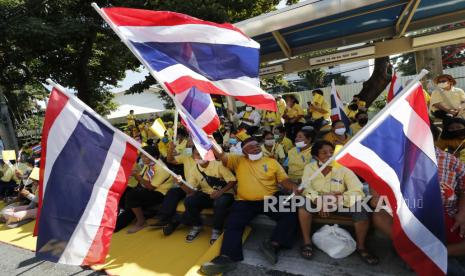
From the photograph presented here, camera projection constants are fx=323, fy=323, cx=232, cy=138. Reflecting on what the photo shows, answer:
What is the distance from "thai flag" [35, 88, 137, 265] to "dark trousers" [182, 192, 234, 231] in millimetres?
1451

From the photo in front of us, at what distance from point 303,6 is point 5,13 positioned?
40.7ft

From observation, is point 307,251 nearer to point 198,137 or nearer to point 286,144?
point 198,137

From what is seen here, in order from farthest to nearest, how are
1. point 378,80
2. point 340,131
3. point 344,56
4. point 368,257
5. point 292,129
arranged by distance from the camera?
point 378,80 < point 292,129 < point 344,56 < point 340,131 < point 368,257

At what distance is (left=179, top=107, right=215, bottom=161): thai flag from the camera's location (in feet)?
11.8

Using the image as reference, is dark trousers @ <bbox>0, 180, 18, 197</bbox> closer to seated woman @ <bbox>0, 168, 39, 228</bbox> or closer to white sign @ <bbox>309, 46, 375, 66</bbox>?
seated woman @ <bbox>0, 168, 39, 228</bbox>

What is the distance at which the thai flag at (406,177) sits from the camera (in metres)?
2.42

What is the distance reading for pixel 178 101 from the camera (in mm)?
3695

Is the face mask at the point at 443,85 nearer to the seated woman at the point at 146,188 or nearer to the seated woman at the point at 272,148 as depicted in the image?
the seated woman at the point at 272,148


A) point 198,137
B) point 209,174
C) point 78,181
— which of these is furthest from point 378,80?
point 78,181

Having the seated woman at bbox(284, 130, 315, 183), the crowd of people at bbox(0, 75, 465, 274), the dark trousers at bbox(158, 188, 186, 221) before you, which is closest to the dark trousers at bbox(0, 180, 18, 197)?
the crowd of people at bbox(0, 75, 465, 274)

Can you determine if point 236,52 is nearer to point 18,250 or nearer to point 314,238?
point 314,238

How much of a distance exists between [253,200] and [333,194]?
1.05 metres

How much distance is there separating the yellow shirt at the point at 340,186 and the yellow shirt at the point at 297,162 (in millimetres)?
1118

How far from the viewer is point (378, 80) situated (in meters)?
10.2
